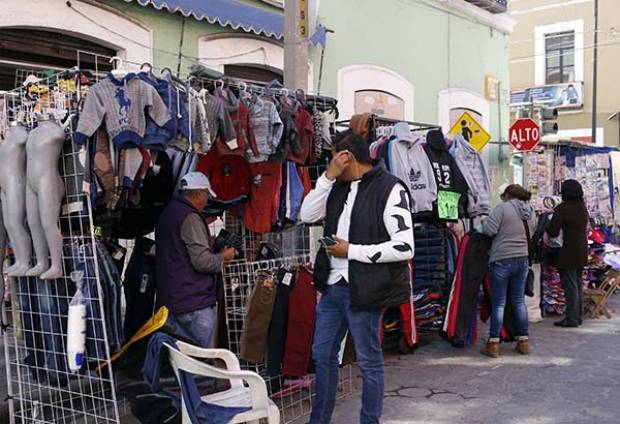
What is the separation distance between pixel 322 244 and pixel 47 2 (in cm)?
415

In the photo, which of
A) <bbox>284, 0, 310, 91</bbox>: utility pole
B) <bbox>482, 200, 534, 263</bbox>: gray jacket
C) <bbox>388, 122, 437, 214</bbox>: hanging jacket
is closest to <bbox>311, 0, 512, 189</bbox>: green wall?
<bbox>284, 0, 310, 91</bbox>: utility pole

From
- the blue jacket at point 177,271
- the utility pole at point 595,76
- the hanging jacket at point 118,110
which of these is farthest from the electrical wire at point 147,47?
the utility pole at point 595,76

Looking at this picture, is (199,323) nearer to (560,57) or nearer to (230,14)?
(230,14)

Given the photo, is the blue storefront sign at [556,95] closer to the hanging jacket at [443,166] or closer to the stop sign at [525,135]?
the stop sign at [525,135]

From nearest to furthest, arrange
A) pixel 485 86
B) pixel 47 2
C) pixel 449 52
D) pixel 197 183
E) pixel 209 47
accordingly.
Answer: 1. pixel 197 183
2. pixel 47 2
3. pixel 209 47
4. pixel 449 52
5. pixel 485 86

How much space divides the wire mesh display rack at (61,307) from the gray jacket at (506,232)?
4027mm

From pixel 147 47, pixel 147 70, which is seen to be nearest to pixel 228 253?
pixel 147 70

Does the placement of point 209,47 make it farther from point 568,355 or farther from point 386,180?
point 568,355

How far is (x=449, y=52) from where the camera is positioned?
40.5ft

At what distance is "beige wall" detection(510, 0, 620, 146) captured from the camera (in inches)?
990

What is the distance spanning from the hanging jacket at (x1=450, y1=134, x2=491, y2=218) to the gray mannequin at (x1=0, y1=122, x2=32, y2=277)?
4.27 m

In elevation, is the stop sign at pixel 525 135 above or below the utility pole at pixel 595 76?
below

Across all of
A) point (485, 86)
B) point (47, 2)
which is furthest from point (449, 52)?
point (47, 2)

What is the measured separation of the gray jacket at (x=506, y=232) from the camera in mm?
6770
